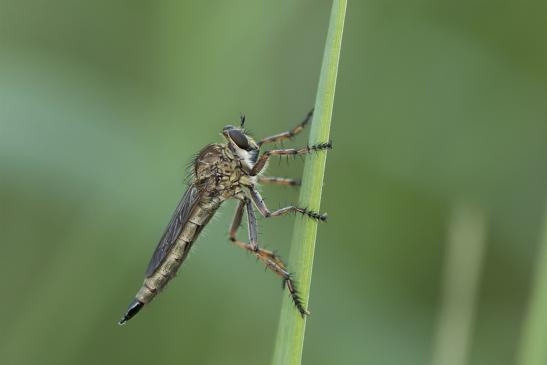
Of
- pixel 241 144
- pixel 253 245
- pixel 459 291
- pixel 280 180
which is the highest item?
pixel 241 144

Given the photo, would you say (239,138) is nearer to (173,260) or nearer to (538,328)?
(173,260)

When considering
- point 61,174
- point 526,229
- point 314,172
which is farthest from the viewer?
point 526,229

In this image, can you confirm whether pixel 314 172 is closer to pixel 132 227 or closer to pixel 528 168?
pixel 132 227

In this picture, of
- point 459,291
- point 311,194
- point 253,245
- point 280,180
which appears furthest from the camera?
point 280,180

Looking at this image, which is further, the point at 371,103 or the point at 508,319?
the point at 371,103

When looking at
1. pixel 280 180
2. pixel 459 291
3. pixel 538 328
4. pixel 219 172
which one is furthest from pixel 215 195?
pixel 538 328

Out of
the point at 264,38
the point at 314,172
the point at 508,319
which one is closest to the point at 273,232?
the point at 264,38

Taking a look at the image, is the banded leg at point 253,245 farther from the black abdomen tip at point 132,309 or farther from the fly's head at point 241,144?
the black abdomen tip at point 132,309
